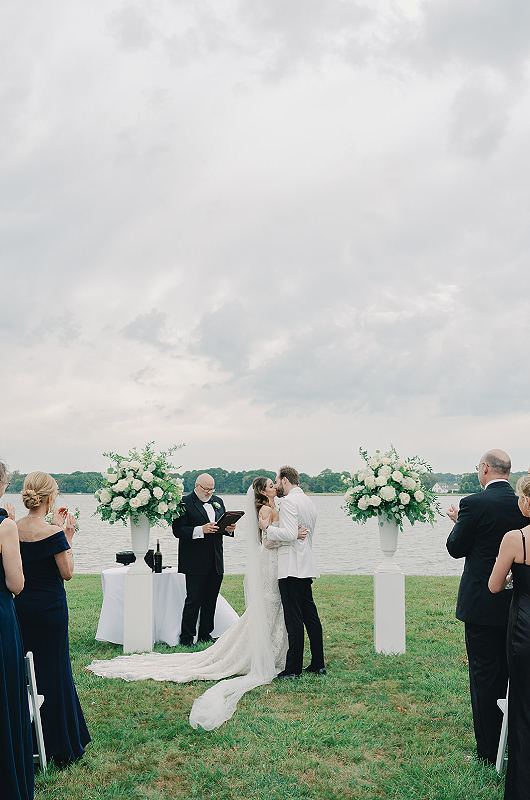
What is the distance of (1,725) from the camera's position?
15.3ft

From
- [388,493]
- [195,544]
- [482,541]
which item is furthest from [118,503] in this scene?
[482,541]

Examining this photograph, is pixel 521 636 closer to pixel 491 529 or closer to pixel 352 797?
pixel 491 529

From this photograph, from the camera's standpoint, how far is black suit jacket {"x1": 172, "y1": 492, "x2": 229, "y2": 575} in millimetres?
10172

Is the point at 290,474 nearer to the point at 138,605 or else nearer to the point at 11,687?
the point at 138,605

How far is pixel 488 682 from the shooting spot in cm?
582

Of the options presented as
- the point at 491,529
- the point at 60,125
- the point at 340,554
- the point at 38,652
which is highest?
the point at 60,125

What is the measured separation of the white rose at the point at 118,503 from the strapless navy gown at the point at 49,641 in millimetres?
3828

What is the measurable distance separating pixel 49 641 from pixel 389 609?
5.05 metres

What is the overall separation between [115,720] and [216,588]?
3489 mm

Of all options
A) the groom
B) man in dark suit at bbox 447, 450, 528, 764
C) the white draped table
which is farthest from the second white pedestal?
man in dark suit at bbox 447, 450, 528, 764

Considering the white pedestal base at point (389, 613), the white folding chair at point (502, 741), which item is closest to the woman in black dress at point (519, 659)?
the white folding chair at point (502, 741)

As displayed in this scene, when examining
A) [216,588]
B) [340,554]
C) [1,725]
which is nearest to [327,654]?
[216,588]

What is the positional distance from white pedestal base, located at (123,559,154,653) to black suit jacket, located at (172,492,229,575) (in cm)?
57

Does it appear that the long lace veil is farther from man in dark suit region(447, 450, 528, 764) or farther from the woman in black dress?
the woman in black dress
